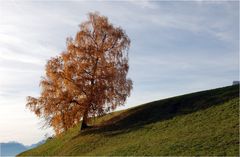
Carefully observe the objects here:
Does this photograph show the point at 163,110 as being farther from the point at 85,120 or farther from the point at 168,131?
the point at 85,120

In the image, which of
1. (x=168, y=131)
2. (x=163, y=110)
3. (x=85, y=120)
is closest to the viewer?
(x=168, y=131)

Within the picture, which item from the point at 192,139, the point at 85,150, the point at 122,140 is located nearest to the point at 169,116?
the point at 122,140

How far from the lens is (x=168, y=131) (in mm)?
36188

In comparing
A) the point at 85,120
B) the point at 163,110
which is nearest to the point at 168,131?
the point at 163,110

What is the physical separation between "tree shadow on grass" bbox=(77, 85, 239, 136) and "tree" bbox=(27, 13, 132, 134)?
204 centimetres

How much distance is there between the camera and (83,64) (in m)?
48.0

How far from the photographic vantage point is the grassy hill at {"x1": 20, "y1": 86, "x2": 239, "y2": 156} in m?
29.0

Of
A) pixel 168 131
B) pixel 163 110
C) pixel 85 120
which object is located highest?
pixel 85 120

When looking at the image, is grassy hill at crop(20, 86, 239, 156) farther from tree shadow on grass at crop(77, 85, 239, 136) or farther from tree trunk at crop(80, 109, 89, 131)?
tree trunk at crop(80, 109, 89, 131)

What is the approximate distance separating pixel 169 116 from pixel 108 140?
21.8ft

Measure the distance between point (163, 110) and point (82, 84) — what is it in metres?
9.71

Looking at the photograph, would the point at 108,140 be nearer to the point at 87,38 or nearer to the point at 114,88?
the point at 114,88

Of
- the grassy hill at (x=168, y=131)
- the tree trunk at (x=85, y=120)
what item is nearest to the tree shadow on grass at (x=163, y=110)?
the grassy hill at (x=168, y=131)

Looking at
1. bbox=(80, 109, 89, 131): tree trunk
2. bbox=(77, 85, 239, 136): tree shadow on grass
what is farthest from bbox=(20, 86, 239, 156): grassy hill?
bbox=(80, 109, 89, 131): tree trunk
